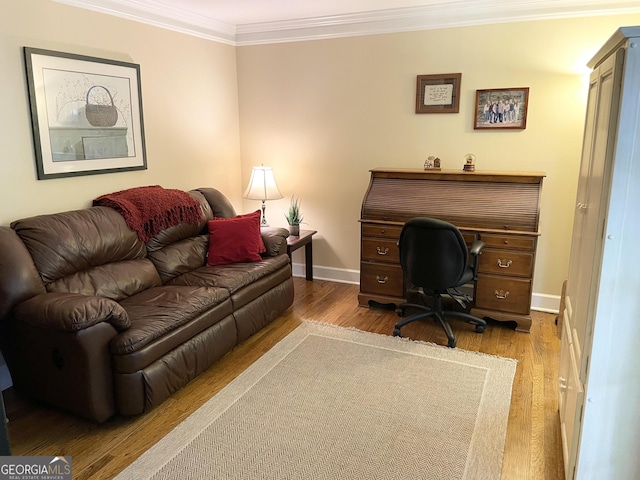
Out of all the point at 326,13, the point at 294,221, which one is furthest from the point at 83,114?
the point at 326,13

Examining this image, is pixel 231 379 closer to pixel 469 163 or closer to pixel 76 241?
pixel 76 241

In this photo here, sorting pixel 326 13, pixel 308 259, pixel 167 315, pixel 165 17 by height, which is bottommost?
pixel 308 259

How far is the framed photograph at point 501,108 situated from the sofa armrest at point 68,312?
3.03 meters

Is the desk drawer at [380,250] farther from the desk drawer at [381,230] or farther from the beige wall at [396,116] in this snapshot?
the beige wall at [396,116]

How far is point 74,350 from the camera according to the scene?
227cm

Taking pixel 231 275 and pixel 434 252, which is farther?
pixel 231 275

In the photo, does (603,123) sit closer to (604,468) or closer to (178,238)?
(604,468)

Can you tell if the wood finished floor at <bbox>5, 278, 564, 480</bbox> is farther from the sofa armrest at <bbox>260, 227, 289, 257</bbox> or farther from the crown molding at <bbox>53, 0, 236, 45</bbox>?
the crown molding at <bbox>53, 0, 236, 45</bbox>

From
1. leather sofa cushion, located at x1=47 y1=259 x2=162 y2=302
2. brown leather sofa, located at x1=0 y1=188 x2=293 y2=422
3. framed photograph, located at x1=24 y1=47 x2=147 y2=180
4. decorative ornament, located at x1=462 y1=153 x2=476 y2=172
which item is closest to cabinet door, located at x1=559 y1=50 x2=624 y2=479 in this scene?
decorative ornament, located at x1=462 y1=153 x2=476 y2=172

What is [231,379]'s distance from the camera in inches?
113

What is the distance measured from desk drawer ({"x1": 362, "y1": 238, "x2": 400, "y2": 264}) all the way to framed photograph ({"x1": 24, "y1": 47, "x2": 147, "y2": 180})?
73.8 inches

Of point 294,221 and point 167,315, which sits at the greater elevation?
point 294,221

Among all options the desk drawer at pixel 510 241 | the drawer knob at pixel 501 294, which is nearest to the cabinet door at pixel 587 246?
the desk drawer at pixel 510 241

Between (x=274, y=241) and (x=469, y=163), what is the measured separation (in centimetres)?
167
